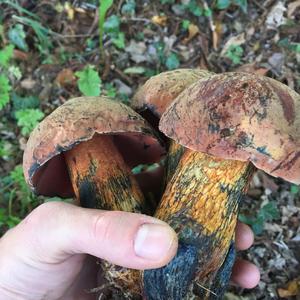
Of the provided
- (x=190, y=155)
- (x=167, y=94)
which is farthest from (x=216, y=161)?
(x=167, y=94)

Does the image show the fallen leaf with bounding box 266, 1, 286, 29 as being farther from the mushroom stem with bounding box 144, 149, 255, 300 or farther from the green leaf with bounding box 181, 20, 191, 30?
the mushroom stem with bounding box 144, 149, 255, 300

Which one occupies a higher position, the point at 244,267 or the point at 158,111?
the point at 158,111

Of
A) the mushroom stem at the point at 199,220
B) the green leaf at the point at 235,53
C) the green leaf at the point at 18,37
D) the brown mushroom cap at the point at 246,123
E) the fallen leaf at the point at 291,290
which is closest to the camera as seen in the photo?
the brown mushroom cap at the point at 246,123

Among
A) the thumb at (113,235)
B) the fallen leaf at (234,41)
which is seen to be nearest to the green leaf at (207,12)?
the fallen leaf at (234,41)

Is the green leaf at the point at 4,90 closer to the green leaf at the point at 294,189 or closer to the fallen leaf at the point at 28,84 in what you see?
the fallen leaf at the point at 28,84

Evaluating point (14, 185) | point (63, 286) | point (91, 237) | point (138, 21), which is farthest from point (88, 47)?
point (91, 237)

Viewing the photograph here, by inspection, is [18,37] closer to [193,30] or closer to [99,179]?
[193,30]

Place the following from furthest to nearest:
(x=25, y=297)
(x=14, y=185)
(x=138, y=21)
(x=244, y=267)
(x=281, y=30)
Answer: (x=138, y=21) → (x=281, y=30) → (x=14, y=185) → (x=244, y=267) → (x=25, y=297)

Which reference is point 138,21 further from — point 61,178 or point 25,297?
point 25,297
